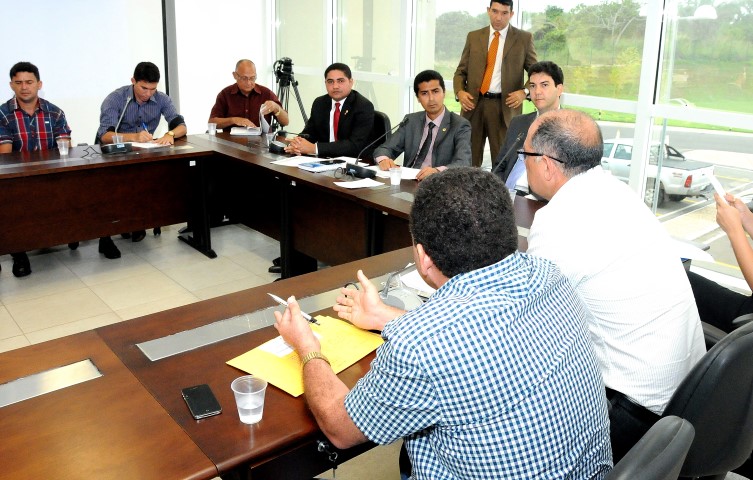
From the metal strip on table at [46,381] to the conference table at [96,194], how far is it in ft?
8.04

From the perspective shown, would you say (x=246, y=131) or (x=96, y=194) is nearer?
(x=96, y=194)

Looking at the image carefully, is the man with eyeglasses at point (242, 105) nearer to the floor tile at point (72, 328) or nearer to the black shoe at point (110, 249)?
the black shoe at point (110, 249)

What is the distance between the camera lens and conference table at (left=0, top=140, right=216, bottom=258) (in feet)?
12.1

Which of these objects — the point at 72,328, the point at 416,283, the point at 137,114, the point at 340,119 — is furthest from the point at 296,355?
the point at 137,114

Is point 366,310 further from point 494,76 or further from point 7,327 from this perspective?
point 494,76

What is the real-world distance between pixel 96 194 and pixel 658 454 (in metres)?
3.73

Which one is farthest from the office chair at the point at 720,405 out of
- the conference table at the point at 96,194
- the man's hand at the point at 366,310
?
the conference table at the point at 96,194

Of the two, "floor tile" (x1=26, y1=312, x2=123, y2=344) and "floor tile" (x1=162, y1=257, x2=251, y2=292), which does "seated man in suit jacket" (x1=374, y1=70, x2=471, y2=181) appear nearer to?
"floor tile" (x1=162, y1=257, x2=251, y2=292)

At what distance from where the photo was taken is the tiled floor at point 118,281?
3.41 meters

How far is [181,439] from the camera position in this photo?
4.12 feet

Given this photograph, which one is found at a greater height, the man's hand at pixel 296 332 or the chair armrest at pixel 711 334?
the man's hand at pixel 296 332

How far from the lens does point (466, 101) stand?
15.9 feet

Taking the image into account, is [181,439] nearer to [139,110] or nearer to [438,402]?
[438,402]

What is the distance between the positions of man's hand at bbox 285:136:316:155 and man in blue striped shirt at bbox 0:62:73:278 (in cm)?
142
